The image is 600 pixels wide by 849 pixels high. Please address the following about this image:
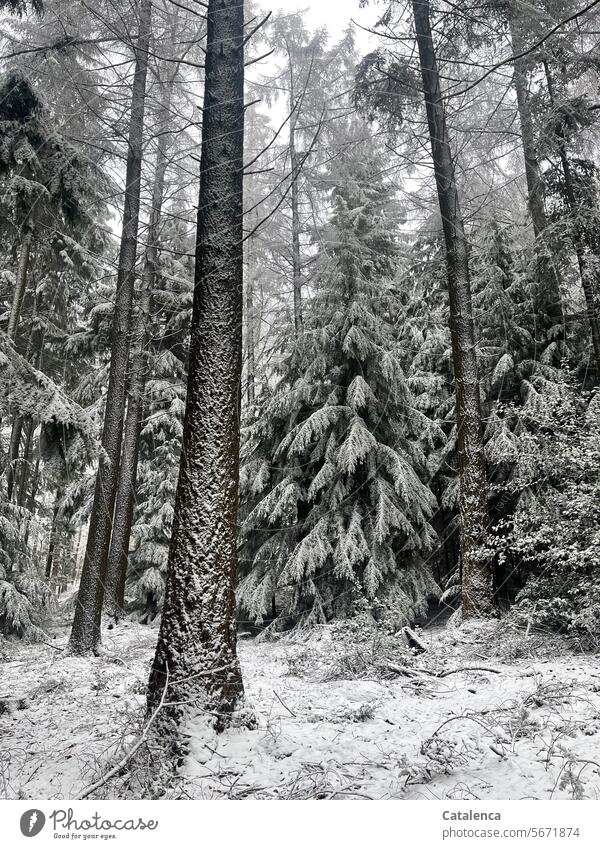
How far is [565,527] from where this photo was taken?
234 inches

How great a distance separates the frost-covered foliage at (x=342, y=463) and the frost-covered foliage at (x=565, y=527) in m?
2.30

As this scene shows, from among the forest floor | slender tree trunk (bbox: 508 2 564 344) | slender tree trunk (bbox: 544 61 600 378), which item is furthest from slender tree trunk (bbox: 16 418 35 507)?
slender tree trunk (bbox: 544 61 600 378)

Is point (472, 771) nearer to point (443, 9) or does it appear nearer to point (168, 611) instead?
point (168, 611)

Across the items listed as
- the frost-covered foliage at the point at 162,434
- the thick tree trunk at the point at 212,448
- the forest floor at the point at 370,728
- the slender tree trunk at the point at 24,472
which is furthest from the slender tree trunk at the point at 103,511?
the slender tree trunk at the point at 24,472

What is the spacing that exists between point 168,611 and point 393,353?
682 cm

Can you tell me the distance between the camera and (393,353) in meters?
9.33

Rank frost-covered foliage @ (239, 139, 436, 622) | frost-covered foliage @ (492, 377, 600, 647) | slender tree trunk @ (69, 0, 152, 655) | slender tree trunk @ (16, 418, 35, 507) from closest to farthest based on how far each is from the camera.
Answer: frost-covered foliage @ (492, 377, 600, 647) → slender tree trunk @ (69, 0, 152, 655) → frost-covered foliage @ (239, 139, 436, 622) → slender tree trunk @ (16, 418, 35, 507)

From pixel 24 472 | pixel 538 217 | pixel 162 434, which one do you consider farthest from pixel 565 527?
pixel 24 472

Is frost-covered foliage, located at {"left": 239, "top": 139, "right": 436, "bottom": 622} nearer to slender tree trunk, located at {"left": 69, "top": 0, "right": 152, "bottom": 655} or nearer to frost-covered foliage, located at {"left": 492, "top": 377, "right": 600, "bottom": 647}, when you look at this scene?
frost-covered foliage, located at {"left": 492, "top": 377, "right": 600, "bottom": 647}

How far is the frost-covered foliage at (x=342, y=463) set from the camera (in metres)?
8.52

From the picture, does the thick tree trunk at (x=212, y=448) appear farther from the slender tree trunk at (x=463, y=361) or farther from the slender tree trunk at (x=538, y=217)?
the slender tree trunk at (x=538, y=217)

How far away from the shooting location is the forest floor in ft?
9.01

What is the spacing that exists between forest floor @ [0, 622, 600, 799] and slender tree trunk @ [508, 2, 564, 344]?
6.00m

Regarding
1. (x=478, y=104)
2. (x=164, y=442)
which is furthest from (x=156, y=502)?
(x=478, y=104)
